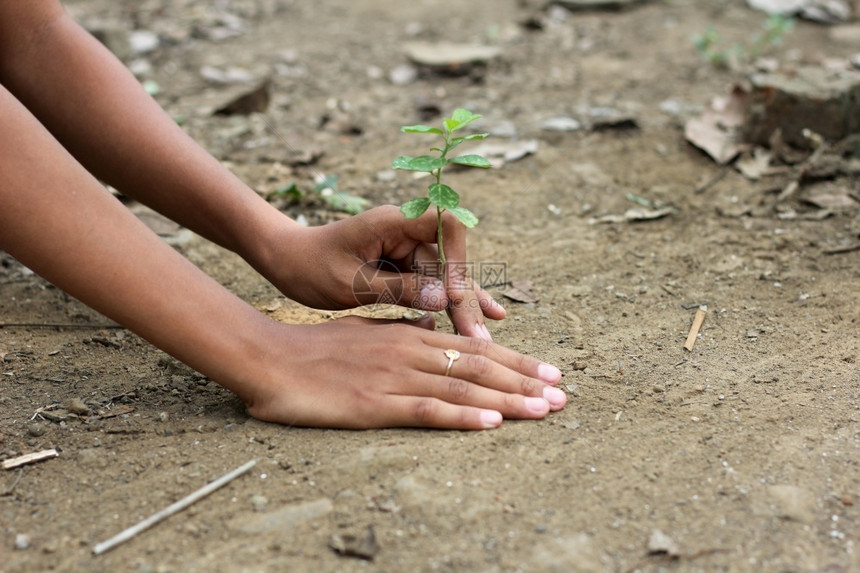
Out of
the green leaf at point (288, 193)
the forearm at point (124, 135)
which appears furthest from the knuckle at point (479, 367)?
the green leaf at point (288, 193)

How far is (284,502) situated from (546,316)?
106cm

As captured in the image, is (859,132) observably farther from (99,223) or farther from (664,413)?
(99,223)

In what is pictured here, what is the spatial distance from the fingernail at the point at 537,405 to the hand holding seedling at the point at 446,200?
0.85 feet

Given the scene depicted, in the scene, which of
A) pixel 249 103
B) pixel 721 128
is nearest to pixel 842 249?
pixel 721 128

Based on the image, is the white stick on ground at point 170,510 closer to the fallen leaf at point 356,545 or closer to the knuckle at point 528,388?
the fallen leaf at point 356,545

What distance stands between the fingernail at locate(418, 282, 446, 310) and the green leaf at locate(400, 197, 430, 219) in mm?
188

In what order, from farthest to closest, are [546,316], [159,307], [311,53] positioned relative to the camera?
[311,53]
[546,316]
[159,307]

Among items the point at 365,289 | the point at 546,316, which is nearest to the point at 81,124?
the point at 365,289

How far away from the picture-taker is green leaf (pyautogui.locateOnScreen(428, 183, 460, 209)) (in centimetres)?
187

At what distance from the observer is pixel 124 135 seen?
2.17m

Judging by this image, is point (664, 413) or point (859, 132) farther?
point (859, 132)

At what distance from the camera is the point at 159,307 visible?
5.75 feet

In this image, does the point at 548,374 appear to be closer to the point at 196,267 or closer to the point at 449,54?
the point at 196,267

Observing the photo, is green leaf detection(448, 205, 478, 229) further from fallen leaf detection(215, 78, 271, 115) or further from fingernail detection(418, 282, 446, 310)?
fallen leaf detection(215, 78, 271, 115)
